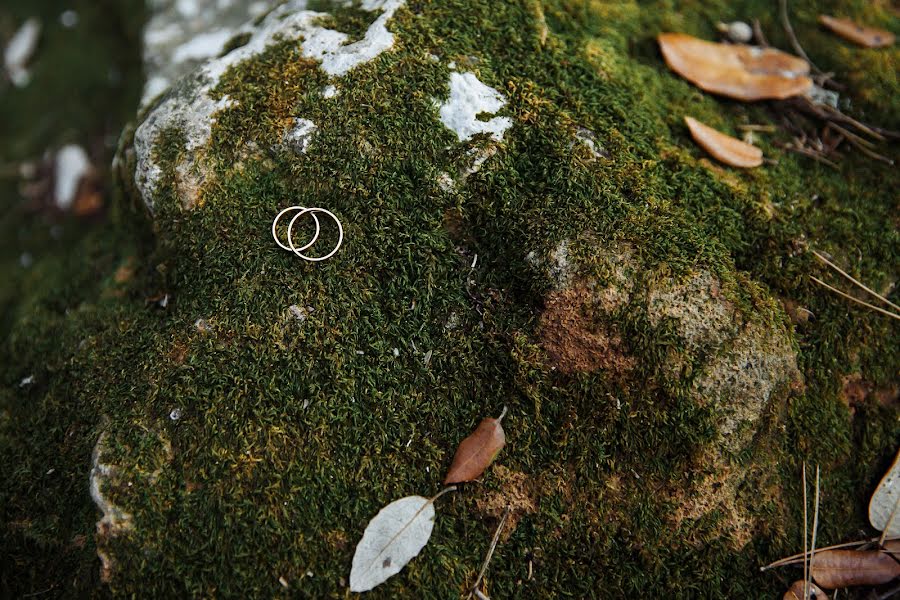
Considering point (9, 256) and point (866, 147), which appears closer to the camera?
point (866, 147)

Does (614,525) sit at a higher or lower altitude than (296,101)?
lower

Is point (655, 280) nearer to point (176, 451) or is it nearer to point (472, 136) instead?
point (472, 136)

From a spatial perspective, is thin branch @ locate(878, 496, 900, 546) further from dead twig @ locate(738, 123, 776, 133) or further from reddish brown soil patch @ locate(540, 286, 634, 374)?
dead twig @ locate(738, 123, 776, 133)

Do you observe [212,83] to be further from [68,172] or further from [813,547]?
[813,547]

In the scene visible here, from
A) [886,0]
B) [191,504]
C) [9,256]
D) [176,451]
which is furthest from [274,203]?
[886,0]

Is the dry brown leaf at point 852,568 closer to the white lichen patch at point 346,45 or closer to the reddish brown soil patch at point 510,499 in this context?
the reddish brown soil patch at point 510,499

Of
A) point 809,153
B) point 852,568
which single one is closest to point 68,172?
point 809,153

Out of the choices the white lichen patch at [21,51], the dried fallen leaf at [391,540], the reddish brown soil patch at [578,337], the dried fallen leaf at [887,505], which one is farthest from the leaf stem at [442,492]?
the white lichen patch at [21,51]
